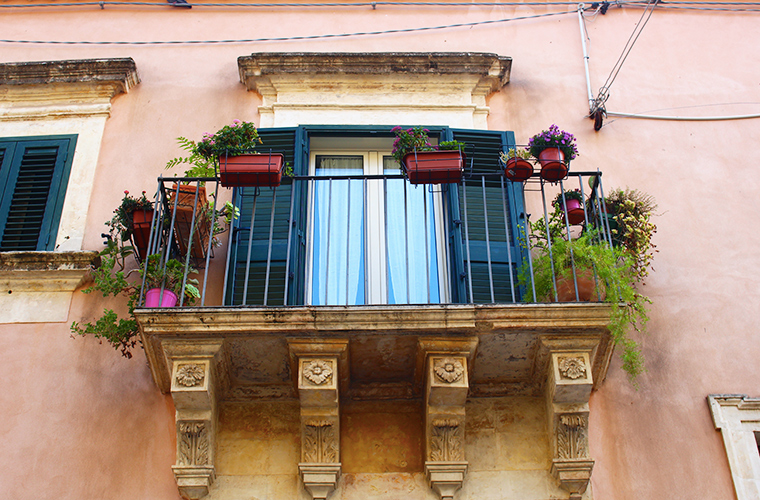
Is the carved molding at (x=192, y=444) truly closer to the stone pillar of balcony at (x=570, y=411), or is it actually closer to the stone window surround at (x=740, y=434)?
the stone pillar of balcony at (x=570, y=411)

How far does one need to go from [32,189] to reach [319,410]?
308cm

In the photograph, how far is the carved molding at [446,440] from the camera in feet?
16.3

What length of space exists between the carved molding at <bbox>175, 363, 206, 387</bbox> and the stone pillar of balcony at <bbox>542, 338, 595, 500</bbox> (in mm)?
1988

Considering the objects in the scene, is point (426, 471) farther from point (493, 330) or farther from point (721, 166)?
point (721, 166)

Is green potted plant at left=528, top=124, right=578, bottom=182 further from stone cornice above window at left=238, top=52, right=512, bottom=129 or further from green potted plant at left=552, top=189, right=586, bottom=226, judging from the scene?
stone cornice above window at left=238, top=52, right=512, bottom=129

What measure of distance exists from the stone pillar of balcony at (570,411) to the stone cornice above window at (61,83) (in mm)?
4304

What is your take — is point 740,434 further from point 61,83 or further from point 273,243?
point 61,83

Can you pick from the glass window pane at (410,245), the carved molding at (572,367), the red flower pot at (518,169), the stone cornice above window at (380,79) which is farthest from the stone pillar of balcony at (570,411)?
the stone cornice above window at (380,79)

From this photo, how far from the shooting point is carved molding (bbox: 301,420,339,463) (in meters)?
4.96

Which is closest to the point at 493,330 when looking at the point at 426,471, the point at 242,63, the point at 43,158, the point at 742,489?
the point at 426,471

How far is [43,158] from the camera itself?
21.8 ft

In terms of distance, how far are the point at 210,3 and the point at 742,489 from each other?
6006mm

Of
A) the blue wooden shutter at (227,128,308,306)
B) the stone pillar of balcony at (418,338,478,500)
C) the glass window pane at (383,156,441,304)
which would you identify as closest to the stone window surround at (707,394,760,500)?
the stone pillar of balcony at (418,338,478,500)

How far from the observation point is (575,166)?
6605 millimetres
